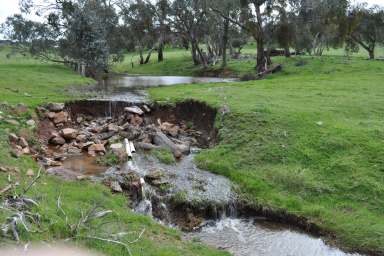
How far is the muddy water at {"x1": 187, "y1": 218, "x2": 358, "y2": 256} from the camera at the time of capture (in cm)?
1059

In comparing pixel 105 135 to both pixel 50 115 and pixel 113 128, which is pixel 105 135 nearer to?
pixel 113 128

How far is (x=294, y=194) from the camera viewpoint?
13.1 m

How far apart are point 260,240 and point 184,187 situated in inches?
133

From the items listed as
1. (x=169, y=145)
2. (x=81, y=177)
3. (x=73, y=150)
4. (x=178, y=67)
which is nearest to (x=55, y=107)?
(x=73, y=150)

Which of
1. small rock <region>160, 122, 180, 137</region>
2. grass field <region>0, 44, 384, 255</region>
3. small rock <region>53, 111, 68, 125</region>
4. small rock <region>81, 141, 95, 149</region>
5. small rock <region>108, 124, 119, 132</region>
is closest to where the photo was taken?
grass field <region>0, 44, 384, 255</region>

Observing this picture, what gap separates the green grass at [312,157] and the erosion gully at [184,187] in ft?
2.01

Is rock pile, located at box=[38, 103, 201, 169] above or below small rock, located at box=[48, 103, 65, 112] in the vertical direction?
below

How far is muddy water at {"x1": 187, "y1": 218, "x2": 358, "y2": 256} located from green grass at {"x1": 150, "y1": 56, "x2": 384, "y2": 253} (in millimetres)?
677

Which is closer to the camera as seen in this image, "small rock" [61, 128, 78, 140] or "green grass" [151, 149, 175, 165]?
"green grass" [151, 149, 175, 165]

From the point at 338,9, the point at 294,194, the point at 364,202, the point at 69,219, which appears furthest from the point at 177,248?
the point at 338,9

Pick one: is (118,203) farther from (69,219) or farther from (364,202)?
(364,202)

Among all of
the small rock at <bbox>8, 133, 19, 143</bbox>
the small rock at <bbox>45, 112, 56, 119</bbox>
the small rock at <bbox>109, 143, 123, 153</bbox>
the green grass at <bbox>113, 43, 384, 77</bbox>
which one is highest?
the green grass at <bbox>113, 43, 384, 77</bbox>

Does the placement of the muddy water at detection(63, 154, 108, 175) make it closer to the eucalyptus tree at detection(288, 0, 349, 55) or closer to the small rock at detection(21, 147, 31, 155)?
the small rock at detection(21, 147, 31, 155)

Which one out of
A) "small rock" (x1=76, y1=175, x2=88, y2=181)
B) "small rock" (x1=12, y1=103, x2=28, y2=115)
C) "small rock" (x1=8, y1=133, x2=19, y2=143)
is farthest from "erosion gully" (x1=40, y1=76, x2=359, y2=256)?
"small rock" (x1=8, y1=133, x2=19, y2=143)
